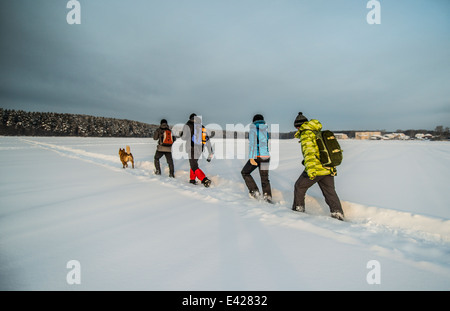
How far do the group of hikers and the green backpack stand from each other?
70mm

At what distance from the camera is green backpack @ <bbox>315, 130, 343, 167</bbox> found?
3453 millimetres

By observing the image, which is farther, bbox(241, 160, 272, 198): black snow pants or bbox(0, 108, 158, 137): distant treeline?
bbox(0, 108, 158, 137): distant treeline

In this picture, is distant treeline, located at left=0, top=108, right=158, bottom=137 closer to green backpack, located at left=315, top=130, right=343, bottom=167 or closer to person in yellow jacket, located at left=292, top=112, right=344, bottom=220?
person in yellow jacket, located at left=292, top=112, right=344, bottom=220

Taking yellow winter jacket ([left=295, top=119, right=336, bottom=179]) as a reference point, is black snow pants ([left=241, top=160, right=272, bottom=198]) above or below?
below

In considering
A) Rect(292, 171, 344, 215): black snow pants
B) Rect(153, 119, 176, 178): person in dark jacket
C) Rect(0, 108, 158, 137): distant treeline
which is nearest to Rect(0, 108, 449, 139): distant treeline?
Rect(0, 108, 158, 137): distant treeline

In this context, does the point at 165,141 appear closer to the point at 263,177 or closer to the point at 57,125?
the point at 263,177

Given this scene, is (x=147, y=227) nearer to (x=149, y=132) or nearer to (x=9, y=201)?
(x=9, y=201)

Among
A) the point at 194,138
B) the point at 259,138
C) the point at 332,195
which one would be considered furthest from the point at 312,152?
the point at 194,138

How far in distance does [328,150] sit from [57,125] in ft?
338

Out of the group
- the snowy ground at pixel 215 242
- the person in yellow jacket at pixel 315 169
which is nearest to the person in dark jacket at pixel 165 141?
the snowy ground at pixel 215 242
